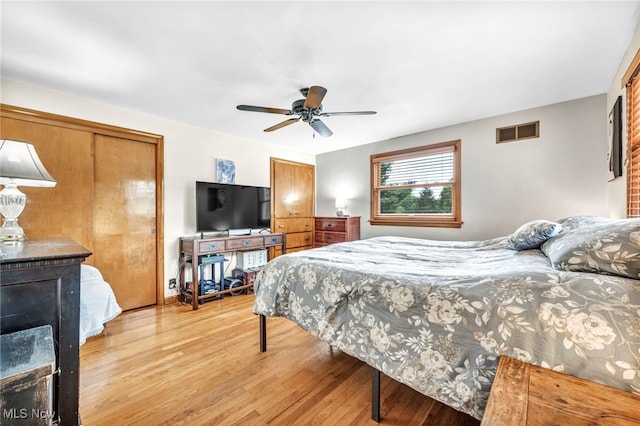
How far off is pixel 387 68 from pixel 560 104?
222 centimetres

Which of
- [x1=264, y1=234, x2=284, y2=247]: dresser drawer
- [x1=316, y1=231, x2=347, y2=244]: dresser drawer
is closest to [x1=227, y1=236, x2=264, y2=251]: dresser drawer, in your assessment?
[x1=264, y1=234, x2=284, y2=247]: dresser drawer

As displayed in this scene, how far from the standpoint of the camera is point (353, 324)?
1.51m

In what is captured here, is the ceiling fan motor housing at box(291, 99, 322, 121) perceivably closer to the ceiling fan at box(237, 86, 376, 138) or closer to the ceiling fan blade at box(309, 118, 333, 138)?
the ceiling fan at box(237, 86, 376, 138)

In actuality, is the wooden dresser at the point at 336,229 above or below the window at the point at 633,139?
below

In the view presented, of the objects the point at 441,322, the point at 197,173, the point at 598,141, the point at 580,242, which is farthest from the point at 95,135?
the point at 598,141

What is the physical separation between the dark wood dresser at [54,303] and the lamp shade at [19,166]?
562 millimetres

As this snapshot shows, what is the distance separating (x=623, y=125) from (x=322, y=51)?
256cm

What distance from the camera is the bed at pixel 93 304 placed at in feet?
5.32

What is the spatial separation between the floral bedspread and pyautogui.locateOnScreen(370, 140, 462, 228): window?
6.83 ft

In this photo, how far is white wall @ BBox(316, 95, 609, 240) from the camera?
275cm

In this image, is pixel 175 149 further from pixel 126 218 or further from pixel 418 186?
pixel 418 186

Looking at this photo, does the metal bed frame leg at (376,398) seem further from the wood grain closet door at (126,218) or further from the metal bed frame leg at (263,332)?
the wood grain closet door at (126,218)

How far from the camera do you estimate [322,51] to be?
1.94 meters

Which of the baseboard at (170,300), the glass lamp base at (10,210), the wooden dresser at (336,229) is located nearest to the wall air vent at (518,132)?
the wooden dresser at (336,229)
